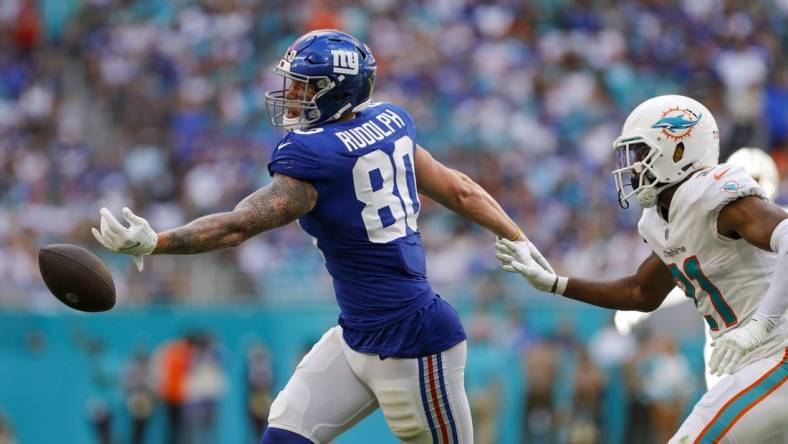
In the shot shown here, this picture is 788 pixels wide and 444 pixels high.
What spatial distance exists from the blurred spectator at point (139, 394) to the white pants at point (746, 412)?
679 cm

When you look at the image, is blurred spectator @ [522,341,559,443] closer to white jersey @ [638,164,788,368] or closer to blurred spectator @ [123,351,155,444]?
blurred spectator @ [123,351,155,444]

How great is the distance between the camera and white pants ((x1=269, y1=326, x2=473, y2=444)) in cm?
484

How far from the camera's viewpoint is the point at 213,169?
12641mm

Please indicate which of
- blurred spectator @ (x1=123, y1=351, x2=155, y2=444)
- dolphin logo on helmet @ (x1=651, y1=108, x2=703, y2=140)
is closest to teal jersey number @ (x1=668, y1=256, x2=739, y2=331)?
dolphin logo on helmet @ (x1=651, y1=108, x2=703, y2=140)

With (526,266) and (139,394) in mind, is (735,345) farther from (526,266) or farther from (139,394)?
(139,394)

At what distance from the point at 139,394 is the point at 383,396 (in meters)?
6.08

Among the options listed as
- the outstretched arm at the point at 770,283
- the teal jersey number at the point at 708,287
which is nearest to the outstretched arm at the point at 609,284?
the teal jersey number at the point at 708,287

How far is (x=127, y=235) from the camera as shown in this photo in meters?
4.11

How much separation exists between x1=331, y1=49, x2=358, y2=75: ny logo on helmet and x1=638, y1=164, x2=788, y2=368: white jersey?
131cm

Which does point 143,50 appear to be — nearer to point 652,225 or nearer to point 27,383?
point 27,383

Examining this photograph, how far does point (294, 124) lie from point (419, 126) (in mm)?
7891

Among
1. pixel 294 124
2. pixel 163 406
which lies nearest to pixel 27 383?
pixel 163 406

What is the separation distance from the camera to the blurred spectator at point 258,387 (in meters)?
10.4

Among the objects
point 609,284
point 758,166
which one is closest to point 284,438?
point 609,284
